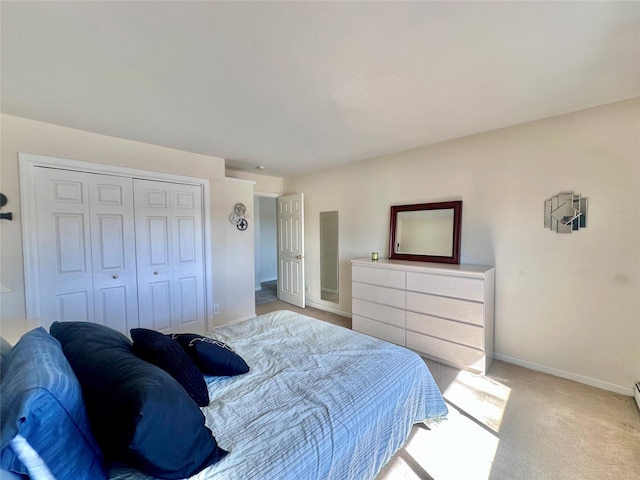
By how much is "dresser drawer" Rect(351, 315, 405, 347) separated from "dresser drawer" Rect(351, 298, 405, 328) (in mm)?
53

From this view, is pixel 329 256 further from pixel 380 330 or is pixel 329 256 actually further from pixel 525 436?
pixel 525 436

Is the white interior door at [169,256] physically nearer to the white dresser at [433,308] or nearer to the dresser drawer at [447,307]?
the white dresser at [433,308]

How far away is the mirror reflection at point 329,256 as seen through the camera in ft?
14.0

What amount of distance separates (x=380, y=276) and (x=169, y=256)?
2.62 m

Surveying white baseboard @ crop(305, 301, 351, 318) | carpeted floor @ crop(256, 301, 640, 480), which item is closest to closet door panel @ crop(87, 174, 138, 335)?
white baseboard @ crop(305, 301, 351, 318)

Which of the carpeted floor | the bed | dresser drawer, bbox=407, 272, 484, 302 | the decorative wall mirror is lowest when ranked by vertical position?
the carpeted floor

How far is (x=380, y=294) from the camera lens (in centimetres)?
311

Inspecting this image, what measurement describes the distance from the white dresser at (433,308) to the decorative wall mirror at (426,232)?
229 mm

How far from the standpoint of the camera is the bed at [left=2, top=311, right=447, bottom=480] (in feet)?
3.19

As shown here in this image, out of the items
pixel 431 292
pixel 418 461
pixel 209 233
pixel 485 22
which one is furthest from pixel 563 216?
pixel 209 233

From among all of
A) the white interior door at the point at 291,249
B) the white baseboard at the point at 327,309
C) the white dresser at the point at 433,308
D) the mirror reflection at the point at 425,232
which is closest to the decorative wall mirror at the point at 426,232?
the mirror reflection at the point at 425,232

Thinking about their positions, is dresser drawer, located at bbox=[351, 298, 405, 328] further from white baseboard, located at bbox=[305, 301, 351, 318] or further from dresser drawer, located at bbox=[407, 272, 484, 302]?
white baseboard, located at bbox=[305, 301, 351, 318]

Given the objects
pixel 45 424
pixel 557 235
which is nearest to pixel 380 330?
pixel 557 235

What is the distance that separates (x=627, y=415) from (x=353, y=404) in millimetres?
2280
